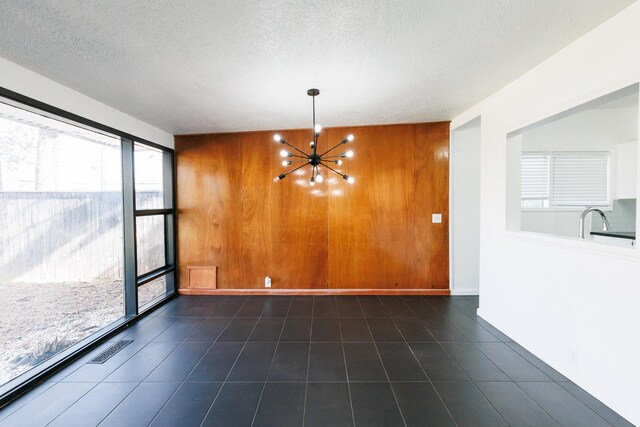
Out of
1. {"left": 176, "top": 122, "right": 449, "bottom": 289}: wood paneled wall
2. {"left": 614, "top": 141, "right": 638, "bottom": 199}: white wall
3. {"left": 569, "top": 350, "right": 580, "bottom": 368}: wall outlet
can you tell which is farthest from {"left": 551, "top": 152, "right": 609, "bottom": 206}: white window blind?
{"left": 569, "top": 350, "right": 580, "bottom": 368}: wall outlet

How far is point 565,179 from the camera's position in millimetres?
3945

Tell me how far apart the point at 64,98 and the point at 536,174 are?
19.8 feet

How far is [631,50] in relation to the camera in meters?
1.61

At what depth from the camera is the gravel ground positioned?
2137 millimetres

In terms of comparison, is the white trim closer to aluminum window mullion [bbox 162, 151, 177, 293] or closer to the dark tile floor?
the dark tile floor

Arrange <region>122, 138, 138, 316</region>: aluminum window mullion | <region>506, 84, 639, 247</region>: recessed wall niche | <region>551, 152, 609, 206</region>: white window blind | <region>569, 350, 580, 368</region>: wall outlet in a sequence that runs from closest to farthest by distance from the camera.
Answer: <region>569, 350, 580, 368</region>: wall outlet
<region>122, 138, 138, 316</region>: aluminum window mullion
<region>506, 84, 639, 247</region>: recessed wall niche
<region>551, 152, 609, 206</region>: white window blind

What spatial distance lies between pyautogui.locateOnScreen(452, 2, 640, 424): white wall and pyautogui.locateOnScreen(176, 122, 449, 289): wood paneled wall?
952mm

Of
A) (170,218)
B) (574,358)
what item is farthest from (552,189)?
(170,218)

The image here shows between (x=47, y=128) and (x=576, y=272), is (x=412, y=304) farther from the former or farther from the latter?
(x=47, y=128)

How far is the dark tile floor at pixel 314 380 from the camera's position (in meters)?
1.71

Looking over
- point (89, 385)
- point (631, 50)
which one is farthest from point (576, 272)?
point (89, 385)

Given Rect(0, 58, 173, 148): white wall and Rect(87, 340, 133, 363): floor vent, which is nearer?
Rect(0, 58, 173, 148): white wall

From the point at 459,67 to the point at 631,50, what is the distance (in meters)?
1.01

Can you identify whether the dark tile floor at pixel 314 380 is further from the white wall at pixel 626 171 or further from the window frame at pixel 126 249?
the white wall at pixel 626 171
